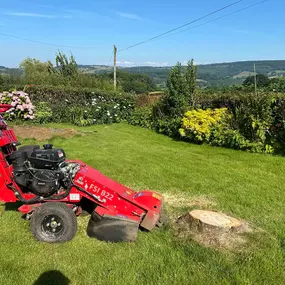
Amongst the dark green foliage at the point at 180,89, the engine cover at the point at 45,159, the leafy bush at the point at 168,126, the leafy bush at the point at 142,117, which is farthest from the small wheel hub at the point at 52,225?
the leafy bush at the point at 142,117

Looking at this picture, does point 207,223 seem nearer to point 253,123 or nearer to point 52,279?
point 52,279

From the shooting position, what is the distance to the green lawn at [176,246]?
3.64 metres

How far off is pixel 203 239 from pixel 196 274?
72cm

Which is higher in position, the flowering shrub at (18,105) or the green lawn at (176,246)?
the flowering shrub at (18,105)

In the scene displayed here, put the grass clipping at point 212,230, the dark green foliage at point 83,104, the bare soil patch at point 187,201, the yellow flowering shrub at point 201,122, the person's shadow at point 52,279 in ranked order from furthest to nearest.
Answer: the dark green foliage at point 83,104, the yellow flowering shrub at point 201,122, the bare soil patch at point 187,201, the grass clipping at point 212,230, the person's shadow at point 52,279

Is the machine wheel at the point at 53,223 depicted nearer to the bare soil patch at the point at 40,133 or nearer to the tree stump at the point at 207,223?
the tree stump at the point at 207,223

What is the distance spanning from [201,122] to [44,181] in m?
7.42

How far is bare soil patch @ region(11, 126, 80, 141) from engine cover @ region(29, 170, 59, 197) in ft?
23.6

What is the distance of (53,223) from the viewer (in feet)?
14.3

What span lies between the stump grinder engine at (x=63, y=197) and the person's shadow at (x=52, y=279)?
65cm

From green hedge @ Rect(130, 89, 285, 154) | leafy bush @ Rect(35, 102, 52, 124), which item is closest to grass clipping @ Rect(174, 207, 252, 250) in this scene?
green hedge @ Rect(130, 89, 285, 154)

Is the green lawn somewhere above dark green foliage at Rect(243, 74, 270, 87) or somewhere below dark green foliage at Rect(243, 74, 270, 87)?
below

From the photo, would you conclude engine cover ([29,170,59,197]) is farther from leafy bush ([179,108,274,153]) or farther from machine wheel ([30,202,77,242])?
leafy bush ([179,108,274,153])

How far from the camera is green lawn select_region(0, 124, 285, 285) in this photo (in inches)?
143
